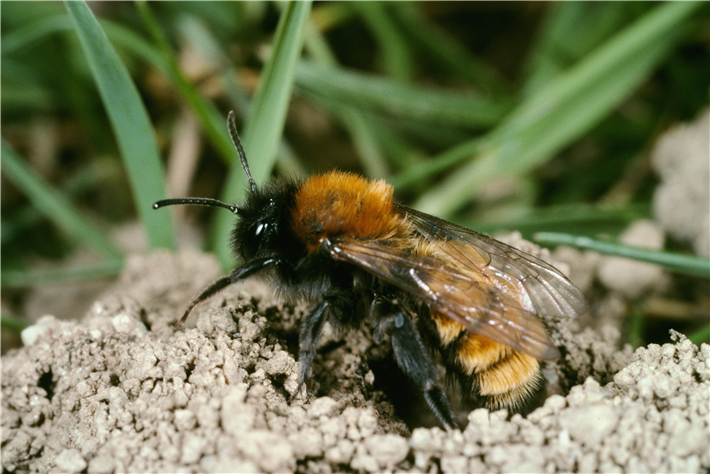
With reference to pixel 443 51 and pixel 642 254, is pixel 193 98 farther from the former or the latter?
pixel 642 254

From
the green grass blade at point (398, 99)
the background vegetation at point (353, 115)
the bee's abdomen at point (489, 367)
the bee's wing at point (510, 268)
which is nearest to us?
the bee's abdomen at point (489, 367)

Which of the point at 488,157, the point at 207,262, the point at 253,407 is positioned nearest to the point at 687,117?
the point at 488,157

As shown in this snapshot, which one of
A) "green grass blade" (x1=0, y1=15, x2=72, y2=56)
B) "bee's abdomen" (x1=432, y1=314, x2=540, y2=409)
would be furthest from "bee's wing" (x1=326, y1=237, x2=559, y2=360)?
"green grass blade" (x1=0, y1=15, x2=72, y2=56)

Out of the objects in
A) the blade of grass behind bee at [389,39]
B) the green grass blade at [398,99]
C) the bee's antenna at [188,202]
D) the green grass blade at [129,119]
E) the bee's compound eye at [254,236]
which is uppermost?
the blade of grass behind bee at [389,39]

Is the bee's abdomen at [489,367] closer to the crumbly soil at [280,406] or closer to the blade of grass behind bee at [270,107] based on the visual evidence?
the crumbly soil at [280,406]

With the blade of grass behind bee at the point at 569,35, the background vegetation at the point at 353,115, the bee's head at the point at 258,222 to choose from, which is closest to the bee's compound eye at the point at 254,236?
the bee's head at the point at 258,222

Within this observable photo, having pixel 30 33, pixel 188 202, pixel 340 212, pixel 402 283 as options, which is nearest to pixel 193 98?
pixel 30 33

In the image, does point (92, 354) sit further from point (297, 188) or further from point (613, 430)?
point (613, 430)
